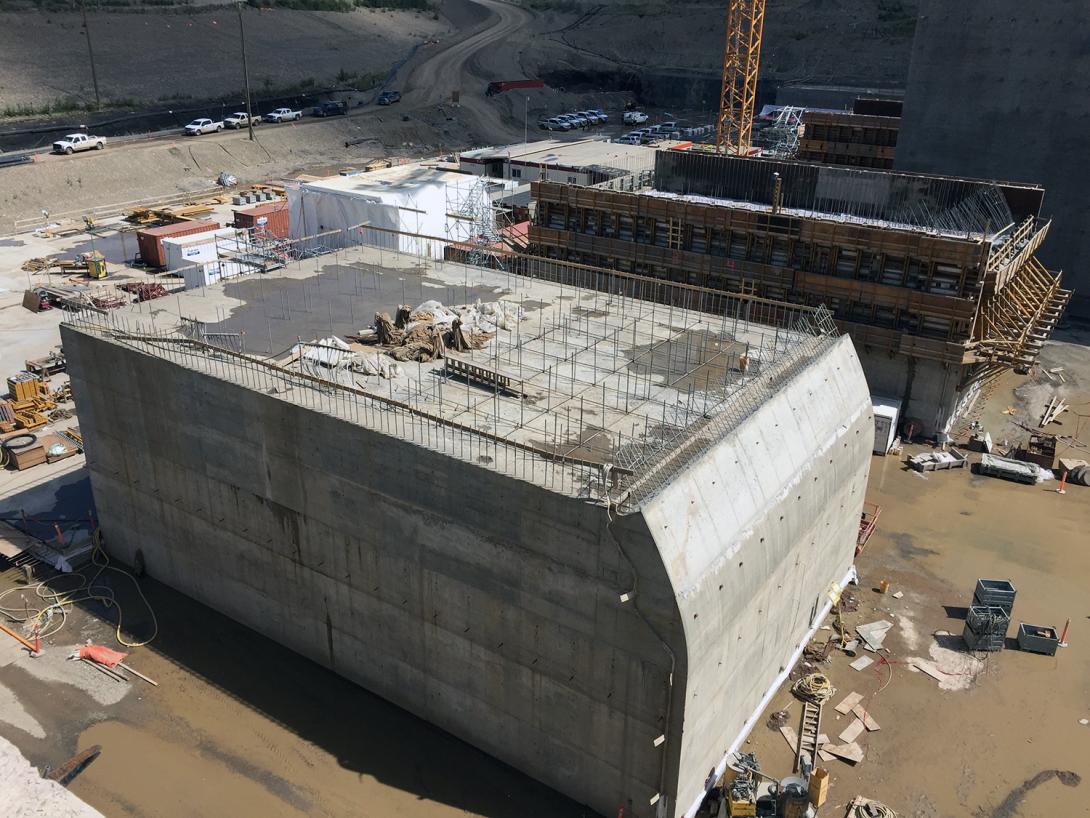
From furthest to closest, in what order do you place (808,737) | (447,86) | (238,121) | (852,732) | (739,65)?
(447,86)
(238,121)
(739,65)
(852,732)
(808,737)

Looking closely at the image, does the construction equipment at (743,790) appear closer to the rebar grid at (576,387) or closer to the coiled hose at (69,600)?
the rebar grid at (576,387)

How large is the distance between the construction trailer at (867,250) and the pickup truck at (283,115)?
61.2m

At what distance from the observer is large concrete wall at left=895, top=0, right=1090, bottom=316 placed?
155ft

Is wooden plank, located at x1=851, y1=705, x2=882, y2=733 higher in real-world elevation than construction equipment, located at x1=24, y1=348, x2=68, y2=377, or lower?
lower

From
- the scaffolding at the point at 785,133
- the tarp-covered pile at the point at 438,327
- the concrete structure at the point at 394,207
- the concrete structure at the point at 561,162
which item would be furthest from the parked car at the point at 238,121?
the tarp-covered pile at the point at 438,327

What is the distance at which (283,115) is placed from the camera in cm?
9494

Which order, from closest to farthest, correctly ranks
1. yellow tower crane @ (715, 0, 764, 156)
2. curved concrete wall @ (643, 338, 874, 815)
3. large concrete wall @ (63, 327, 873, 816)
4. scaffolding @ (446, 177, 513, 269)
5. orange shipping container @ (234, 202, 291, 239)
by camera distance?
curved concrete wall @ (643, 338, 874, 815) → large concrete wall @ (63, 327, 873, 816) → scaffolding @ (446, 177, 513, 269) → orange shipping container @ (234, 202, 291, 239) → yellow tower crane @ (715, 0, 764, 156)

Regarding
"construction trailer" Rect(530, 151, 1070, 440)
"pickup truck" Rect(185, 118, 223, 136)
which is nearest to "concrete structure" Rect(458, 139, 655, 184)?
"construction trailer" Rect(530, 151, 1070, 440)

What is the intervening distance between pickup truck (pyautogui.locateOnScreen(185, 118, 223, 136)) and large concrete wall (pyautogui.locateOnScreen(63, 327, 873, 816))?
68.7 metres

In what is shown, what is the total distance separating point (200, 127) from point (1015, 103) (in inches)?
2872

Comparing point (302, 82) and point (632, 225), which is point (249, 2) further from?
point (632, 225)

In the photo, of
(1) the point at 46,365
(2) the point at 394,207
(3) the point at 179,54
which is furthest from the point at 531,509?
(3) the point at 179,54

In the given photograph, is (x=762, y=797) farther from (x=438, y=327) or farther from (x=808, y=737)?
(x=438, y=327)

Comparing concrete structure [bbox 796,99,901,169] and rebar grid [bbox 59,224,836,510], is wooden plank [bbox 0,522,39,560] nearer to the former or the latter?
rebar grid [bbox 59,224,836,510]
